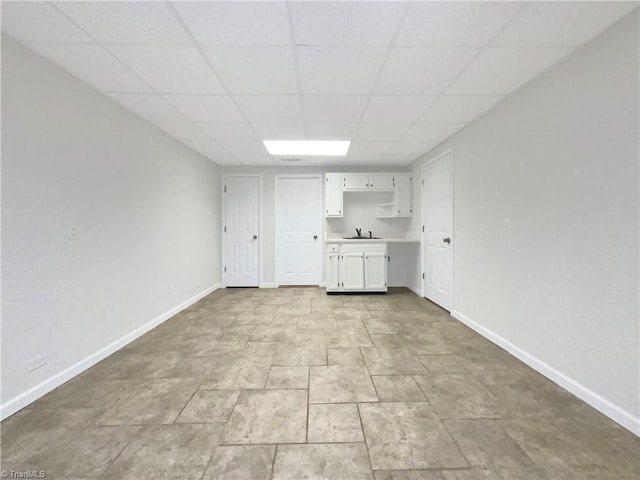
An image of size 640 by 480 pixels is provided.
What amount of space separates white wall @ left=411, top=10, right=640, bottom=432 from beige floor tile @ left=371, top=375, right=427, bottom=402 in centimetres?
103

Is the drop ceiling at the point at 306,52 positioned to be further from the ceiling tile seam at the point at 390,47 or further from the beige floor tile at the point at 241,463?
the beige floor tile at the point at 241,463

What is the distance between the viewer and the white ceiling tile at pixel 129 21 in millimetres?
1531

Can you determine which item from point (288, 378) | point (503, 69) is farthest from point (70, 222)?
point (503, 69)

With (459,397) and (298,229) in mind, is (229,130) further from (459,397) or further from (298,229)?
(459,397)

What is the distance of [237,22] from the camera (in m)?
1.65

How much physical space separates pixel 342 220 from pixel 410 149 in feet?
5.92

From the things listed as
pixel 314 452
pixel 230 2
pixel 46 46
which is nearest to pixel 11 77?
pixel 46 46

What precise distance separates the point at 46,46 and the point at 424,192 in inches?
173

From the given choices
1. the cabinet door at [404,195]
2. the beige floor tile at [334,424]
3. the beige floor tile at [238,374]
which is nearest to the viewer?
the beige floor tile at [334,424]

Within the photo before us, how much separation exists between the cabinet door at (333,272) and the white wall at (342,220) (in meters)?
0.77

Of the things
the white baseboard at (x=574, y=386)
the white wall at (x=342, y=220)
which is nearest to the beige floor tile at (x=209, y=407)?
the white baseboard at (x=574, y=386)

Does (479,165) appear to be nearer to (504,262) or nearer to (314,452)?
(504,262)

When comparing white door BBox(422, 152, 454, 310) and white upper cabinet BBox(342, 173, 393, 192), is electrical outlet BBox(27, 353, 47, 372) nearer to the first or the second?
white door BBox(422, 152, 454, 310)

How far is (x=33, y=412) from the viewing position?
173 centimetres
